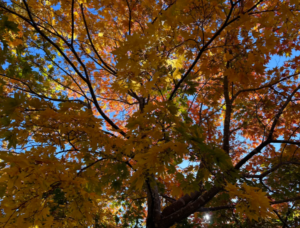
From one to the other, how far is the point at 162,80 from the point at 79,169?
1.53 meters

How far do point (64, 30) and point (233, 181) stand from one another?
4.79 m

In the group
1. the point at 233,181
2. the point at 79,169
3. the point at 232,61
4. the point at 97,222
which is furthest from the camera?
the point at 97,222

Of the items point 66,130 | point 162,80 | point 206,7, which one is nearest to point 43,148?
point 66,130

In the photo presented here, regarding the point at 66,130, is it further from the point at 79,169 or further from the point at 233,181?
the point at 233,181

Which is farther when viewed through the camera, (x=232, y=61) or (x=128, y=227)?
(x=128, y=227)

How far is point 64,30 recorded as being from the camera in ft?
13.6

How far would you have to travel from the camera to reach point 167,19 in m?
1.77

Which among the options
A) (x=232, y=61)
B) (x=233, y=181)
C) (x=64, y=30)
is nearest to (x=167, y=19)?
(x=232, y=61)

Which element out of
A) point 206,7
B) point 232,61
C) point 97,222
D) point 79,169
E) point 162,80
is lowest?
point 97,222

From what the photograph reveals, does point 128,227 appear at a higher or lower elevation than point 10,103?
lower

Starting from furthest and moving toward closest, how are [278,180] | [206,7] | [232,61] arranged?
[278,180], [232,61], [206,7]

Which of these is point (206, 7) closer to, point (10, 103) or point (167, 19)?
point (167, 19)

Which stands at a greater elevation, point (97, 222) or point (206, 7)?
point (206, 7)

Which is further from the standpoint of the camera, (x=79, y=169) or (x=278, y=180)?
(x=278, y=180)
